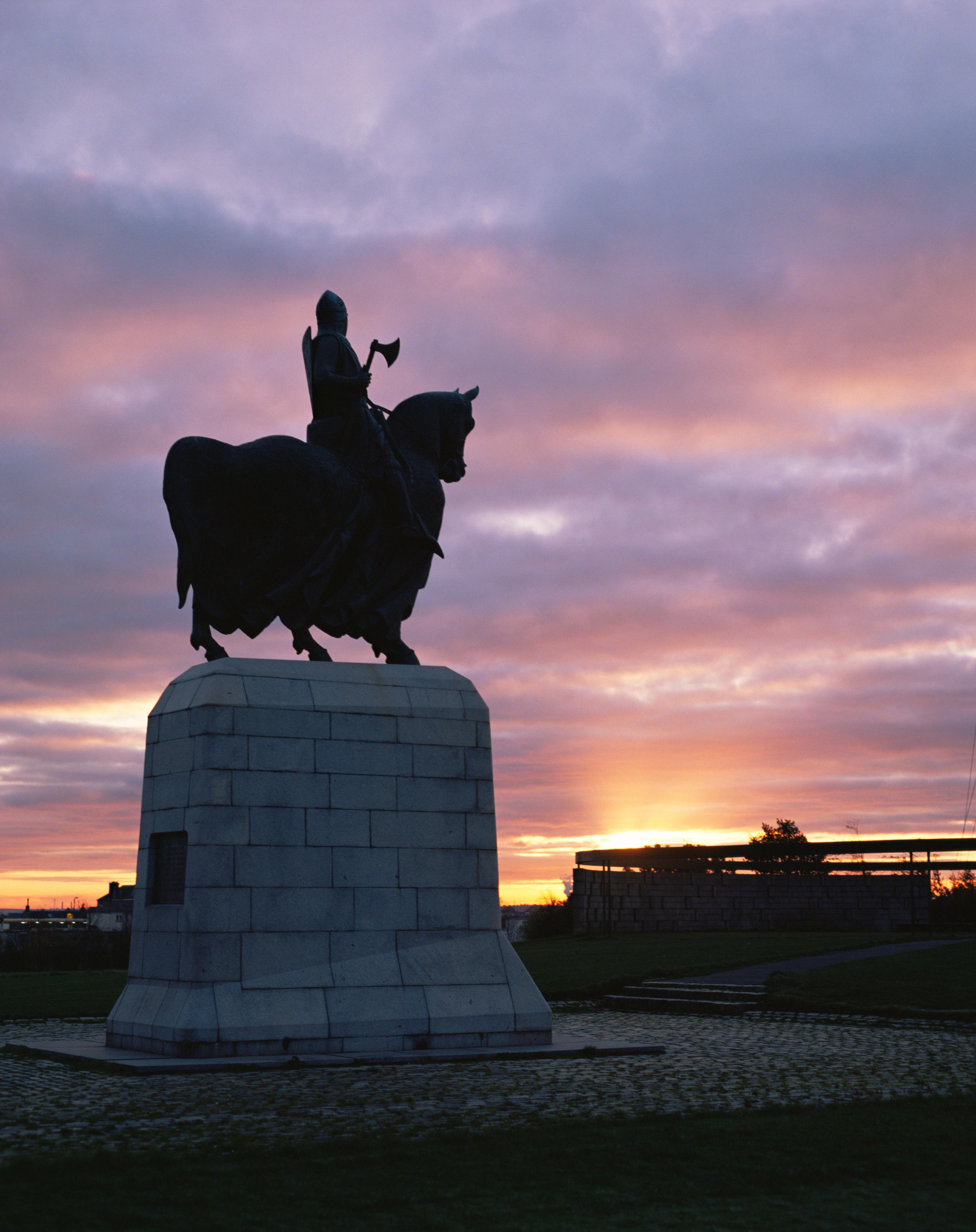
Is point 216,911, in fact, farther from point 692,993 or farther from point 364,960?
point 692,993

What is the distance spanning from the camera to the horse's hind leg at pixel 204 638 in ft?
52.4

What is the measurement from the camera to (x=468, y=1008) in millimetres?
15016

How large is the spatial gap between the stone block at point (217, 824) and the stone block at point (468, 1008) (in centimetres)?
280

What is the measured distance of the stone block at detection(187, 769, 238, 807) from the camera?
568 inches

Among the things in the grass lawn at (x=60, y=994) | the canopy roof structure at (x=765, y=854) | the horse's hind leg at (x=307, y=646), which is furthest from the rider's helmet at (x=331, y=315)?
the canopy roof structure at (x=765, y=854)

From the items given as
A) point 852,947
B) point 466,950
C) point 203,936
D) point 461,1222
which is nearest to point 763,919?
point 852,947

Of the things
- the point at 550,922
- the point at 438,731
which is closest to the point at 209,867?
the point at 438,731

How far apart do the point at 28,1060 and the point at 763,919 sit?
29.2 meters

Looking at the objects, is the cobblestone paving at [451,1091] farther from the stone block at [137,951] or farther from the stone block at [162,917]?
the stone block at [162,917]

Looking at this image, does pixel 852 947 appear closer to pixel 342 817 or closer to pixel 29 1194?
pixel 342 817

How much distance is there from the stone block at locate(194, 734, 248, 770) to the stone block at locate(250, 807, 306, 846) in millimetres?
554

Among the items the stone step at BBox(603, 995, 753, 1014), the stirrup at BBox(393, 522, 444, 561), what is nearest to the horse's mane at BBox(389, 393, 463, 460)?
the stirrup at BBox(393, 522, 444, 561)

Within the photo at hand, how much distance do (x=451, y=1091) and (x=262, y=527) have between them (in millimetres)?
7689

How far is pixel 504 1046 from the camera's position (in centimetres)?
1496
